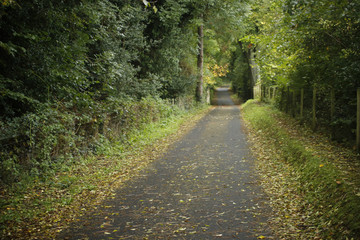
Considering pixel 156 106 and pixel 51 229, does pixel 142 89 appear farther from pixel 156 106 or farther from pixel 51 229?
pixel 51 229

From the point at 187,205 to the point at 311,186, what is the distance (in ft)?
8.17

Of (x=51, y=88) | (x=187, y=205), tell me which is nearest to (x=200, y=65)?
(x=51, y=88)

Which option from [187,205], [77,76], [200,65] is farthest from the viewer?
[200,65]

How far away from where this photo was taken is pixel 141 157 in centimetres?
943

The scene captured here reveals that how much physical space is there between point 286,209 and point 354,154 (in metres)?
3.04

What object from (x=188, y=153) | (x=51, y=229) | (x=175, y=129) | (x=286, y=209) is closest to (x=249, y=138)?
(x=188, y=153)

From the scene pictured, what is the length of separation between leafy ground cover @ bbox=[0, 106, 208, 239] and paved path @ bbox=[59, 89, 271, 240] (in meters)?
0.39

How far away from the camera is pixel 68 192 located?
242 inches

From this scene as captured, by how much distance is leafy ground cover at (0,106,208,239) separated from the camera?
15.4ft

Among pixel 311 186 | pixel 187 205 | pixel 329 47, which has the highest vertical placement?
pixel 329 47

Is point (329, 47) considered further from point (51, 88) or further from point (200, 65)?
point (200, 65)

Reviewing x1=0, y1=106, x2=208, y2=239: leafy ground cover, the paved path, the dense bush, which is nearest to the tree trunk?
the dense bush

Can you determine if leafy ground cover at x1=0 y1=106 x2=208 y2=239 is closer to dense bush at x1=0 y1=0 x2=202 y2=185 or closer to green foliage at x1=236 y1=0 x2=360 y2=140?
dense bush at x1=0 y1=0 x2=202 y2=185

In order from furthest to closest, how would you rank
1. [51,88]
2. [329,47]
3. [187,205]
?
1. [329,47]
2. [51,88]
3. [187,205]
